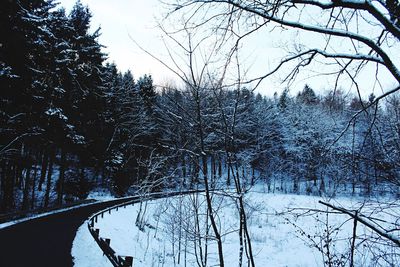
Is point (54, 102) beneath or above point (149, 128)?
above

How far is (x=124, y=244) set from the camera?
15109 millimetres

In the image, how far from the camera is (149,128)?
23.9 m

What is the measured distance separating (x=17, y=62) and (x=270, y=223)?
2133 centimetres

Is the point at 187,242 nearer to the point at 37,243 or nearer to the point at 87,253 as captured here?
the point at 87,253

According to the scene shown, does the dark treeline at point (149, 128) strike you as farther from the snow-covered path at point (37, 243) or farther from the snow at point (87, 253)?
the snow-covered path at point (37, 243)

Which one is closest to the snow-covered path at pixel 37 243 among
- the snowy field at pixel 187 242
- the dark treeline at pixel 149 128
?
the snowy field at pixel 187 242

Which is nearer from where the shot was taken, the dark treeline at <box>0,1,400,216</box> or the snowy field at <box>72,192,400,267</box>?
the dark treeline at <box>0,1,400,216</box>

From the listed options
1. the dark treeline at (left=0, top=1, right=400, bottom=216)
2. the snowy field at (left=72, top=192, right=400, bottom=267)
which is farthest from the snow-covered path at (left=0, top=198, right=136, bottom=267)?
the dark treeline at (left=0, top=1, right=400, bottom=216)

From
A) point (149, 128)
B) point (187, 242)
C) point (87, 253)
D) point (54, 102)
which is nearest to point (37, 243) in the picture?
point (87, 253)

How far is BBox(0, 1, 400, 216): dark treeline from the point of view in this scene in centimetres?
348

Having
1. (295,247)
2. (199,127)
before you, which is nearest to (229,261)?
(295,247)

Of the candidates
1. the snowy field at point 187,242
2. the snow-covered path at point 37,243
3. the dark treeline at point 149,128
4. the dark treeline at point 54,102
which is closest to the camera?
the dark treeline at point 149,128

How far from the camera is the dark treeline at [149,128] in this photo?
11.4ft

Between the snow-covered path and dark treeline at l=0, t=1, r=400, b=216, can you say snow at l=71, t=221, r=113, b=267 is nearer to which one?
the snow-covered path
